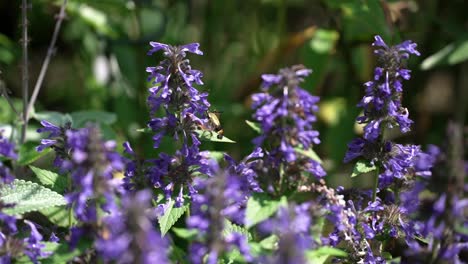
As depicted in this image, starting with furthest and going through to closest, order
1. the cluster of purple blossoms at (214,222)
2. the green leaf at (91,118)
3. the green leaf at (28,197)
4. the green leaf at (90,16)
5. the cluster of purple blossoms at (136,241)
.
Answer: the green leaf at (90,16)
the green leaf at (91,118)
the green leaf at (28,197)
the cluster of purple blossoms at (214,222)
the cluster of purple blossoms at (136,241)

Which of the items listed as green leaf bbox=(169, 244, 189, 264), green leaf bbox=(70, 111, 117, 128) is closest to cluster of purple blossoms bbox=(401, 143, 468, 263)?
green leaf bbox=(169, 244, 189, 264)

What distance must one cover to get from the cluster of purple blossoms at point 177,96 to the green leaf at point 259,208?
0.40 m

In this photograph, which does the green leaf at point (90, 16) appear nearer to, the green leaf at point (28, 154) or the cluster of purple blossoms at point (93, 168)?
the green leaf at point (28, 154)

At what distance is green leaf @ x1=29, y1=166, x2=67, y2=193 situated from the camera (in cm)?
244

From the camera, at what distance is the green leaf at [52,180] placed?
2438mm

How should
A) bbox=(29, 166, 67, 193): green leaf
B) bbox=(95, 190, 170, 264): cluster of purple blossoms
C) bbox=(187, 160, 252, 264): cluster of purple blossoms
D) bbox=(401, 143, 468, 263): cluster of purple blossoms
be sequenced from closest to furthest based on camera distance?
bbox=(95, 190, 170, 264): cluster of purple blossoms
bbox=(187, 160, 252, 264): cluster of purple blossoms
bbox=(401, 143, 468, 263): cluster of purple blossoms
bbox=(29, 166, 67, 193): green leaf

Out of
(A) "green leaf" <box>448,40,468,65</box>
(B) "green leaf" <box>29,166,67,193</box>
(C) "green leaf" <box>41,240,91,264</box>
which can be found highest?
(A) "green leaf" <box>448,40,468,65</box>

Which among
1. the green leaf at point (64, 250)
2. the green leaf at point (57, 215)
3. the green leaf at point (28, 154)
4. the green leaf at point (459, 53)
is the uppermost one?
the green leaf at point (459, 53)

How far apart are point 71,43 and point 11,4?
66 centimetres

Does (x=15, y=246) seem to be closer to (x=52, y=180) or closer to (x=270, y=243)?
(x=52, y=180)

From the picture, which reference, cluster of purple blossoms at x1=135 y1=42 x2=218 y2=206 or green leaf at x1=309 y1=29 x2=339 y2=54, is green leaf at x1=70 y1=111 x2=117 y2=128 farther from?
green leaf at x1=309 y1=29 x2=339 y2=54

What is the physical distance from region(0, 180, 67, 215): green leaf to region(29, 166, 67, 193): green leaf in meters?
0.19

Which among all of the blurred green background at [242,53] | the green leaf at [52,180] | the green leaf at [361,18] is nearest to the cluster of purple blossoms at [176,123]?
the green leaf at [52,180]

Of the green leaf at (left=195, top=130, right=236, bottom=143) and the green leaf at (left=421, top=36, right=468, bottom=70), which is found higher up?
the green leaf at (left=195, top=130, right=236, bottom=143)
